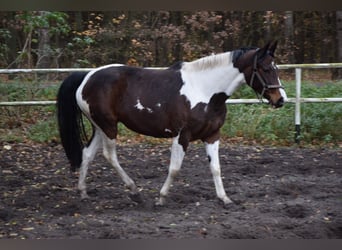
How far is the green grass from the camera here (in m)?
7.99

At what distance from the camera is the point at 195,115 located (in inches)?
187

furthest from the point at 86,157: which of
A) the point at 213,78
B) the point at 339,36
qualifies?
the point at 339,36

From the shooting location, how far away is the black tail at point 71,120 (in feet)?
17.5

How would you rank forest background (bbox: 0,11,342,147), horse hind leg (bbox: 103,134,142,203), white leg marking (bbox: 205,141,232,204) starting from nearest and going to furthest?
white leg marking (bbox: 205,141,232,204) < horse hind leg (bbox: 103,134,142,203) < forest background (bbox: 0,11,342,147)

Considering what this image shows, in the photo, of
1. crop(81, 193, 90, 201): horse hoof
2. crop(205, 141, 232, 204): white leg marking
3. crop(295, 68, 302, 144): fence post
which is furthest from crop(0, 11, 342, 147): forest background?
crop(205, 141, 232, 204): white leg marking

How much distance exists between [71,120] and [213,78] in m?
1.63

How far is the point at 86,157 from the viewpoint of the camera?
17.4 feet

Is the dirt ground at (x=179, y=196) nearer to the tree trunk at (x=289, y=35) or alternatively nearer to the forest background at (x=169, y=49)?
the forest background at (x=169, y=49)

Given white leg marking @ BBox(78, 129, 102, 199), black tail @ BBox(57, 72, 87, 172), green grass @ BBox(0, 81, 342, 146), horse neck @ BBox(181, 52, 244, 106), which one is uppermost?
horse neck @ BBox(181, 52, 244, 106)

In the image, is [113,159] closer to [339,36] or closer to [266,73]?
[266,73]

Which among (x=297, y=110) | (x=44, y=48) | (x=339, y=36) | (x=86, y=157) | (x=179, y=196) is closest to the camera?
(x=179, y=196)

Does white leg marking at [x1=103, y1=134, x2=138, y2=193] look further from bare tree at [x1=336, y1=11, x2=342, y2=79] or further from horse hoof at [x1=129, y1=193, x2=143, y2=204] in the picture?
bare tree at [x1=336, y1=11, x2=342, y2=79]

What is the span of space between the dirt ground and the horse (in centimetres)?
29

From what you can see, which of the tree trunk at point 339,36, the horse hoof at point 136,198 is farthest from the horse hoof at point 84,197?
the tree trunk at point 339,36
